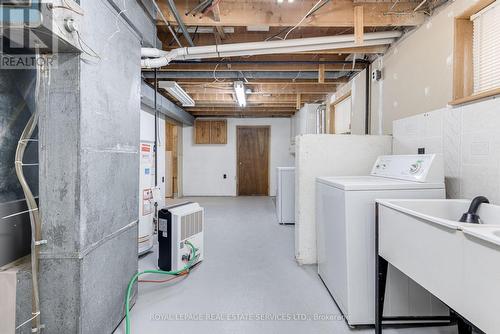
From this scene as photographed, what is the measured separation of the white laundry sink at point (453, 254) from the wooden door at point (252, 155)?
592 centimetres

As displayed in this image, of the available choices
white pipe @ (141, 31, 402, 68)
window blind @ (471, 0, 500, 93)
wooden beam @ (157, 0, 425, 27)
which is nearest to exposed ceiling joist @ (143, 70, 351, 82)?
white pipe @ (141, 31, 402, 68)

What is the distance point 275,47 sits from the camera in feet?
8.59

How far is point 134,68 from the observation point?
2035 mm

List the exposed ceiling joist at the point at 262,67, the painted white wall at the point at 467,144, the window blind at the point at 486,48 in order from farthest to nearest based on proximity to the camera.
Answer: the exposed ceiling joist at the point at 262,67
the window blind at the point at 486,48
the painted white wall at the point at 467,144

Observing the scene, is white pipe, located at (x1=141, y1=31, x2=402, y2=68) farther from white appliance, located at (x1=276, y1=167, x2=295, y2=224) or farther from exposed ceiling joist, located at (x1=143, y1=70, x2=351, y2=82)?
white appliance, located at (x1=276, y1=167, x2=295, y2=224)

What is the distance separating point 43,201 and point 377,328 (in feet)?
6.76

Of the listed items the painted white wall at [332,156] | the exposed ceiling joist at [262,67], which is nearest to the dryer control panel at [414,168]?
the painted white wall at [332,156]

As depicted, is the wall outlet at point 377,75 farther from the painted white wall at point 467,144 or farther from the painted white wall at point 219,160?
the painted white wall at point 219,160

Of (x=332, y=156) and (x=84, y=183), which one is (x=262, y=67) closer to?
(x=332, y=156)

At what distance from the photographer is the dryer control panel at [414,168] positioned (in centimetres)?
179

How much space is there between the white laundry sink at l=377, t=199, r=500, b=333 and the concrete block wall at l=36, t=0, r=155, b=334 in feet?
5.63

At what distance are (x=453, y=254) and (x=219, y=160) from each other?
667 centimetres

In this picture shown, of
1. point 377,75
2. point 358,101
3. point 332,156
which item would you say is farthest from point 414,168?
point 358,101

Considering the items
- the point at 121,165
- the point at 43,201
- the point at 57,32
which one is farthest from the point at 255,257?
the point at 57,32
